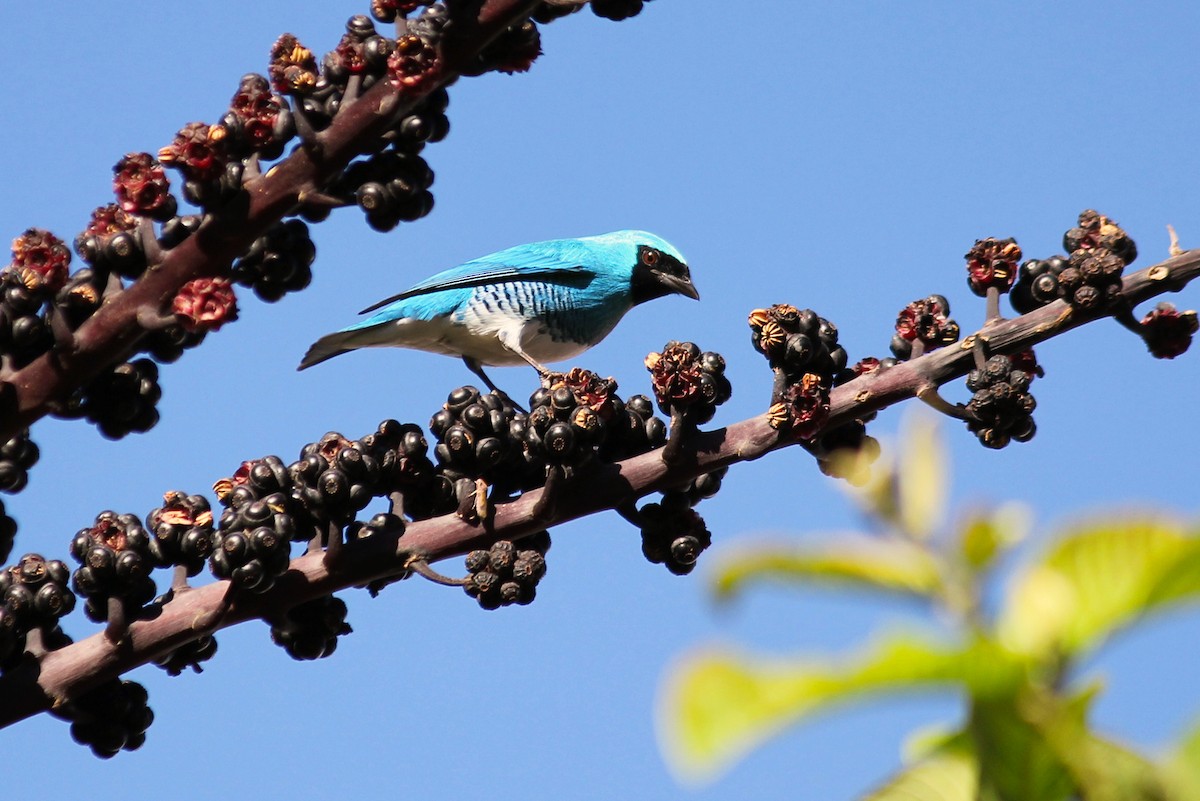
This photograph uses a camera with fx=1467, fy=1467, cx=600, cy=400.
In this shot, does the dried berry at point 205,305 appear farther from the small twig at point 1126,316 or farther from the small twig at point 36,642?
the small twig at point 1126,316

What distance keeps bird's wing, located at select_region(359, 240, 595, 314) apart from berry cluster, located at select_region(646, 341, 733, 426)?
418 cm

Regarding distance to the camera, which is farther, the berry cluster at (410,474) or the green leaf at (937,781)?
the berry cluster at (410,474)

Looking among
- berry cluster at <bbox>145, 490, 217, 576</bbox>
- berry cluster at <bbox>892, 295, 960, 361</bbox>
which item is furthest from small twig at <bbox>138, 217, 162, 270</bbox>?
berry cluster at <bbox>892, 295, 960, 361</bbox>

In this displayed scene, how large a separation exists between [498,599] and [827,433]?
963mm

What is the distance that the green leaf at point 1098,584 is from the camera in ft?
2.74

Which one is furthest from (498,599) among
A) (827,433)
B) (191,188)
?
(191,188)

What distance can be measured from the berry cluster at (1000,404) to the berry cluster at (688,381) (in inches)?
24.9

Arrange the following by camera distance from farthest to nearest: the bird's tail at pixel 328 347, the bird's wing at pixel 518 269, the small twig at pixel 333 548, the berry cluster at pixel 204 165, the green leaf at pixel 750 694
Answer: the bird's wing at pixel 518 269 < the bird's tail at pixel 328 347 < the small twig at pixel 333 548 < the berry cluster at pixel 204 165 < the green leaf at pixel 750 694

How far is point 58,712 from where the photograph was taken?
3.74 metres

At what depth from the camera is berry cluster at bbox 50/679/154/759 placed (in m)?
3.86

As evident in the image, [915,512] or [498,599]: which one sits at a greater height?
[498,599]

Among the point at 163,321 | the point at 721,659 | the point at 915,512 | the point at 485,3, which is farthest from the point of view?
the point at 485,3

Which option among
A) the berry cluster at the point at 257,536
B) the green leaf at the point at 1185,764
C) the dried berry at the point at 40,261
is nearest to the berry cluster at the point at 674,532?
the berry cluster at the point at 257,536

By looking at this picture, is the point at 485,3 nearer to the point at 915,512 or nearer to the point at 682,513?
the point at 682,513
